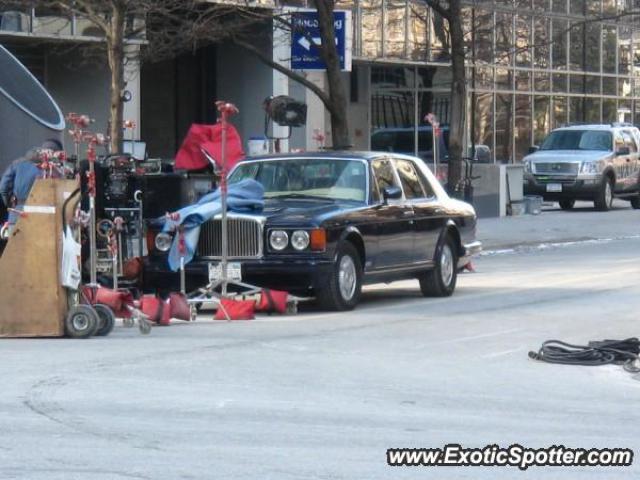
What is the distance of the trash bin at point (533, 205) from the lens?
33969 mm

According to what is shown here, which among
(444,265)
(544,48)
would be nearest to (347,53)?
(444,265)

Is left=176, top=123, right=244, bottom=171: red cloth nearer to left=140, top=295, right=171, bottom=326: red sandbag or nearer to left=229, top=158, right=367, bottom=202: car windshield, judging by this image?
left=229, top=158, right=367, bottom=202: car windshield

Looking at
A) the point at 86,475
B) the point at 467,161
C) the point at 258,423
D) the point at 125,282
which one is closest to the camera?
the point at 86,475

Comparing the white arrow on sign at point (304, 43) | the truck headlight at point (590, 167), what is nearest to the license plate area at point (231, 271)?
the white arrow on sign at point (304, 43)

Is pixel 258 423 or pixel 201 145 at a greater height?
pixel 201 145

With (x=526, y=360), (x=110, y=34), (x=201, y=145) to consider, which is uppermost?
(x=110, y=34)

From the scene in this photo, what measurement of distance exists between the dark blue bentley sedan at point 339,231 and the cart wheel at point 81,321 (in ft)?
7.53

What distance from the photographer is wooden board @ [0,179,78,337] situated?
507 inches

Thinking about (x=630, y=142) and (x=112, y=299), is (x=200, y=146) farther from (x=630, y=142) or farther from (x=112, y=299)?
(x=630, y=142)

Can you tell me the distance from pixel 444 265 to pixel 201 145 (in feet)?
12.9

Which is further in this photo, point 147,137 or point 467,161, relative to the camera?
point 147,137

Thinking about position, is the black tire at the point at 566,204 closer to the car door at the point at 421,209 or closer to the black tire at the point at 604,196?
the black tire at the point at 604,196

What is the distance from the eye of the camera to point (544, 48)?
46.0 m

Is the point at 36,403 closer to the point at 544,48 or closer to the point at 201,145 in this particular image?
the point at 201,145
